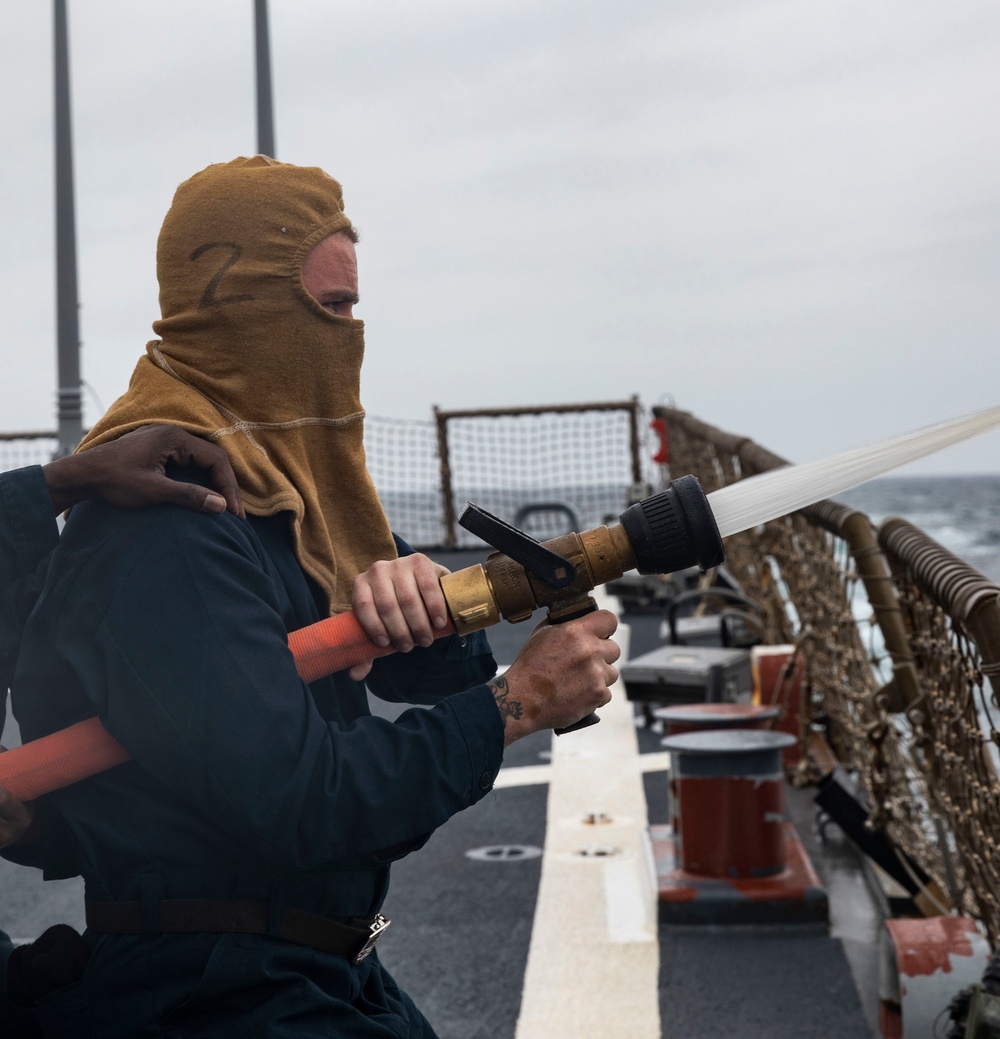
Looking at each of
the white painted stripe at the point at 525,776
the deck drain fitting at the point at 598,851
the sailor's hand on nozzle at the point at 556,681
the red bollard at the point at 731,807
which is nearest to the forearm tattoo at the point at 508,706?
the sailor's hand on nozzle at the point at 556,681

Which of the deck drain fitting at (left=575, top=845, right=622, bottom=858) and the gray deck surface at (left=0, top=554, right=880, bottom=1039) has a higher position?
the deck drain fitting at (left=575, top=845, right=622, bottom=858)

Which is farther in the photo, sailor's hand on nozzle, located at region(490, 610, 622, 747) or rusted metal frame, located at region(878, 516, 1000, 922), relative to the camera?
rusted metal frame, located at region(878, 516, 1000, 922)

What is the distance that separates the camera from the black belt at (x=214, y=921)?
1890 mm

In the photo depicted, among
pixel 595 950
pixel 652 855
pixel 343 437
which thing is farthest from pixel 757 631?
pixel 343 437

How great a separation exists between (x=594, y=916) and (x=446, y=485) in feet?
47.5

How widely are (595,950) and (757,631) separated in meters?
5.10

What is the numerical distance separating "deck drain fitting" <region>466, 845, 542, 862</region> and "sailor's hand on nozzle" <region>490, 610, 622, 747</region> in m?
3.90

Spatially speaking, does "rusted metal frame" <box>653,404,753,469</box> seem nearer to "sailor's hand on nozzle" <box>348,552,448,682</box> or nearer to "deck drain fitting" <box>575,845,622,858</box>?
"deck drain fitting" <box>575,845,622,858</box>

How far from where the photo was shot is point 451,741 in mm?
1913

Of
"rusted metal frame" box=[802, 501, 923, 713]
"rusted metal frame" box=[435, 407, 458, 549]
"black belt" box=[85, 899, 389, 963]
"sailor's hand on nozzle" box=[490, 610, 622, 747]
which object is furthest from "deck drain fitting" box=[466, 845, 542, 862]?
"rusted metal frame" box=[435, 407, 458, 549]

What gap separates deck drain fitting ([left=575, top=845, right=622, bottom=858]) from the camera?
18.5ft

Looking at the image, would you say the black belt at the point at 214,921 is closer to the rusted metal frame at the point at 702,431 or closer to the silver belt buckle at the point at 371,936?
the silver belt buckle at the point at 371,936

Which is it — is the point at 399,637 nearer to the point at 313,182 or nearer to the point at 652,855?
the point at 313,182

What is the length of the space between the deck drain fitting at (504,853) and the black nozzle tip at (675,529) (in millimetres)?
4018
